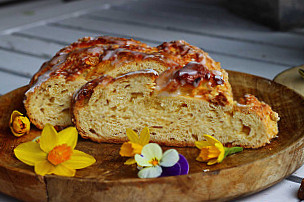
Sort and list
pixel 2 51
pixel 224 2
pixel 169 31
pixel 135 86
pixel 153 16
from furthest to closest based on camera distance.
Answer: pixel 224 2 → pixel 153 16 → pixel 169 31 → pixel 2 51 → pixel 135 86

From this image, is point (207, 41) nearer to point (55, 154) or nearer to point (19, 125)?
point (19, 125)

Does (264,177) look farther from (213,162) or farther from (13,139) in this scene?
(13,139)

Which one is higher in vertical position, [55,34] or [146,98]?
[146,98]

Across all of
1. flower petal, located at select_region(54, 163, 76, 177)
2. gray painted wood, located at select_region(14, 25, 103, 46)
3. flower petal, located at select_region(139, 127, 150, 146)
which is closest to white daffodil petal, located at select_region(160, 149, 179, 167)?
flower petal, located at select_region(139, 127, 150, 146)

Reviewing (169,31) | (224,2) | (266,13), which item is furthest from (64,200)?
(224,2)

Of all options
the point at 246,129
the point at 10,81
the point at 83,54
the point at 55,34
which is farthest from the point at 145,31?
the point at 246,129

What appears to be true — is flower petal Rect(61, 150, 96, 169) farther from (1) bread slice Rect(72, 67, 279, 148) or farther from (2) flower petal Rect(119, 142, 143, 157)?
(1) bread slice Rect(72, 67, 279, 148)
